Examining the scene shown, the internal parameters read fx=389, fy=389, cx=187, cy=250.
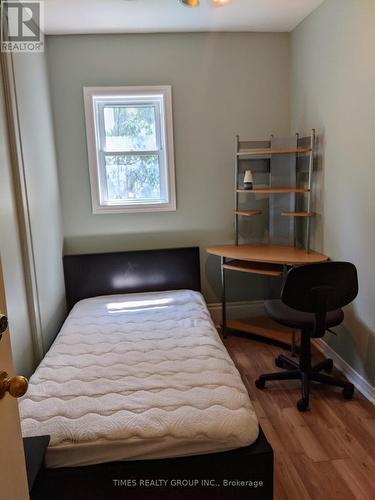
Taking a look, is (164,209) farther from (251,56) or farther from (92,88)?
(251,56)

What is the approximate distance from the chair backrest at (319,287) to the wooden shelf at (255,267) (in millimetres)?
780

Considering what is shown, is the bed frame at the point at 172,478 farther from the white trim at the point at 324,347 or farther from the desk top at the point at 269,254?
the desk top at the point at 269,254

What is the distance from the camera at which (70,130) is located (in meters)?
3.28

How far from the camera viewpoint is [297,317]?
2326 millimetres

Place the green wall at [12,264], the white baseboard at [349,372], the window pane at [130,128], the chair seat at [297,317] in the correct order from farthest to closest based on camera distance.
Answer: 1. the window pane at [130,128]
2. the white baseboard at [349,372]
3. the chair seat at [297,317]
4. the green wall at [12,264]

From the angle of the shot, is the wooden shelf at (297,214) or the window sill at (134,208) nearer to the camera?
the wooden shelf at (297,214)

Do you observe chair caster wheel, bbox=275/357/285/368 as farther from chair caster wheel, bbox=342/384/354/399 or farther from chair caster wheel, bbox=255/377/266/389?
chair caster wheel, bbox=342/384/354/399

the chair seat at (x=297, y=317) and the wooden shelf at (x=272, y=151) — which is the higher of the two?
the wooden shelf at (x=272, y=151)

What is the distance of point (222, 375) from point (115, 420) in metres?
0.54

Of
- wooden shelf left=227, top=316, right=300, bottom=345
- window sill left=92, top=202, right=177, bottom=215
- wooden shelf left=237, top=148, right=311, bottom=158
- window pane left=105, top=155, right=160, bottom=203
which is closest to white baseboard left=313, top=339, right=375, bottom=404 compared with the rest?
wooden shelf left=227, top=316, right=300, bottom=345

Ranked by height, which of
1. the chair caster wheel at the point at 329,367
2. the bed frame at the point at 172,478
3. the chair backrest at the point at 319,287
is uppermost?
the chair backrest at the point at 319,287

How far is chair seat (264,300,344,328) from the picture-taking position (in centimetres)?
226

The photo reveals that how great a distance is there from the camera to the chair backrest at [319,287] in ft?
6.98

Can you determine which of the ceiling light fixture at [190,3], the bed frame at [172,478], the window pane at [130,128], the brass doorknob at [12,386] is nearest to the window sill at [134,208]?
the window pane at [130,128]
